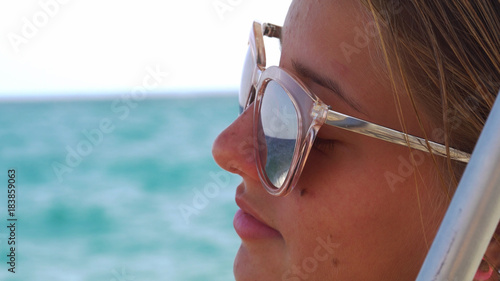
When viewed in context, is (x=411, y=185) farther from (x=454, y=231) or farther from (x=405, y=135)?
(x=454, y=231)

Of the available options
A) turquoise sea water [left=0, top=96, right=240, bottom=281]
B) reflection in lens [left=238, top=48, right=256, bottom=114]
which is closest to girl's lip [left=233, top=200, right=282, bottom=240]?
reflection in lens [left=238, top=48, right=256, bottom=114]

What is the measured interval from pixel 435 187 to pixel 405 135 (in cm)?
9

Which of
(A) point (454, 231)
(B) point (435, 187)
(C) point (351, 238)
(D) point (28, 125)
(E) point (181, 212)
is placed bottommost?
(D) point (28, 125)

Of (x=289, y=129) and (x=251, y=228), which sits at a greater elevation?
(x=289, y=129)

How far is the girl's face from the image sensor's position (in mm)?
864

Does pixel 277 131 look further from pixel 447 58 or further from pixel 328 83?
pixel 447 58

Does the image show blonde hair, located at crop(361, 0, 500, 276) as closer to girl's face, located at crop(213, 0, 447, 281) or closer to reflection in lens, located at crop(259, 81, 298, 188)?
girl's face, located at crop(213, 0, 447, 281)

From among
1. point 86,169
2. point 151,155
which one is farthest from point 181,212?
point 151,155

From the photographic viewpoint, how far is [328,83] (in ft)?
2.93

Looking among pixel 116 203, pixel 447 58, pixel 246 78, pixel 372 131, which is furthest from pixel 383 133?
pixel 116 203

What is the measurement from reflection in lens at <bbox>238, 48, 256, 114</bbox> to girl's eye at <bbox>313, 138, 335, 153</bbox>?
0.33 m

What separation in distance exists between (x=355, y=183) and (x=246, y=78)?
0.46m

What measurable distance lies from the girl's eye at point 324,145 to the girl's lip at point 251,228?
16 centimetres

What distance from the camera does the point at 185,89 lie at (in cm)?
1465
